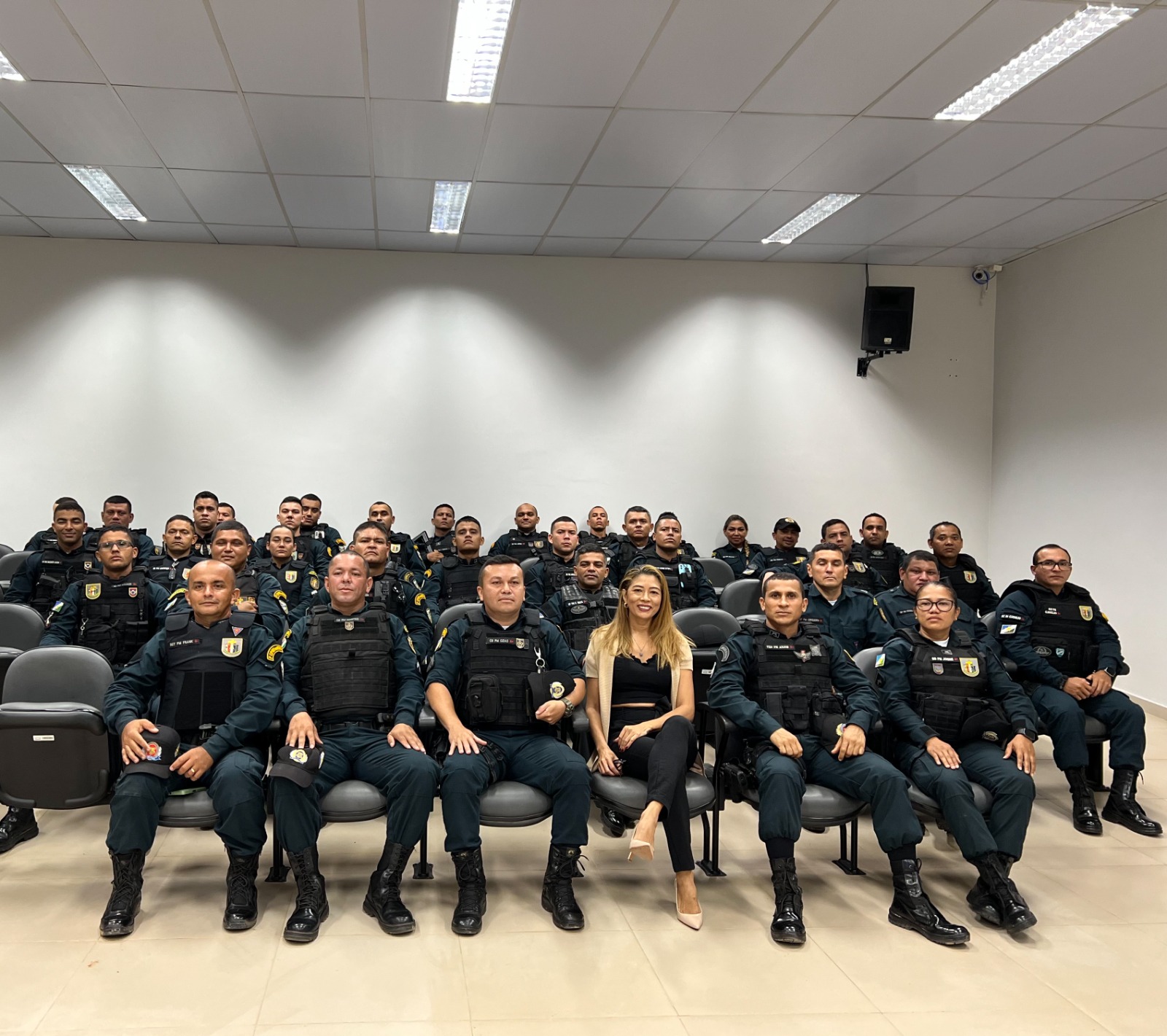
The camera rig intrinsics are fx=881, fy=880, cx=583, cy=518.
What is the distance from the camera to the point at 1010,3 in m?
3.82

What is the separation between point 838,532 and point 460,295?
12.9 feet

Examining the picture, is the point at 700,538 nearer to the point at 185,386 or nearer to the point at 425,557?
the point at 425,557

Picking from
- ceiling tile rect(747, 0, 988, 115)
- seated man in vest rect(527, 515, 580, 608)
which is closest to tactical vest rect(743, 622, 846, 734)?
seated man in vest rect(527, 515, 580, 608)

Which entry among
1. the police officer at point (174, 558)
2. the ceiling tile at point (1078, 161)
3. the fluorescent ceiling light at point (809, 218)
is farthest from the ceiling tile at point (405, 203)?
the ceiling tile at point (1078, 161)

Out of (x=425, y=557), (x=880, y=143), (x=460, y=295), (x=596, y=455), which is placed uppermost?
(x=880, y=143)

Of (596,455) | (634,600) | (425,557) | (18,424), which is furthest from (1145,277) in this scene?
(18,424)

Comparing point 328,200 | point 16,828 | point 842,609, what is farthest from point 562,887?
point 328,200

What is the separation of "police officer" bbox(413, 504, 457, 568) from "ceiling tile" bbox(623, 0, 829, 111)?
384 centimetres

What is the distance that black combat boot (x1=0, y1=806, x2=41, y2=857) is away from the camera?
3.66 metres

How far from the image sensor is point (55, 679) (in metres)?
3.54

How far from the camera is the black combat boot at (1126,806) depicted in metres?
4.19

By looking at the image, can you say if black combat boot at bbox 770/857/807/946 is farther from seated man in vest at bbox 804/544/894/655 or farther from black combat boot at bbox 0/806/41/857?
black combat boot at bbox 0/806/41/857

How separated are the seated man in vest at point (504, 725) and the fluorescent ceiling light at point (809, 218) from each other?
170 inches

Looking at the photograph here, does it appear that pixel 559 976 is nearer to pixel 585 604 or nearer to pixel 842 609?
pixel 585 604
